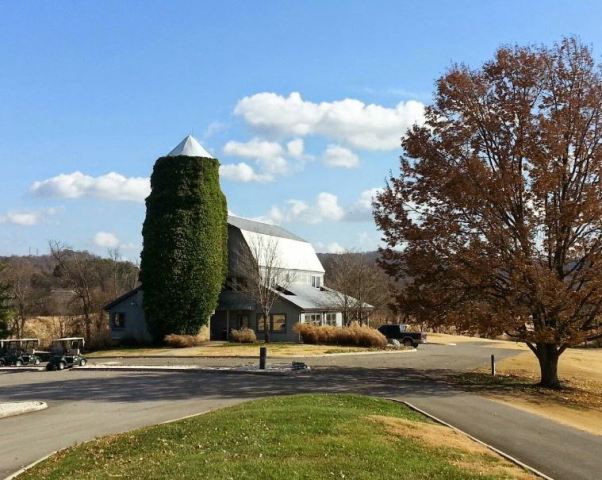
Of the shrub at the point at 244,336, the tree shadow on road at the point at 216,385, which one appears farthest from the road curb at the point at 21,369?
the shrub at the point at 244,336

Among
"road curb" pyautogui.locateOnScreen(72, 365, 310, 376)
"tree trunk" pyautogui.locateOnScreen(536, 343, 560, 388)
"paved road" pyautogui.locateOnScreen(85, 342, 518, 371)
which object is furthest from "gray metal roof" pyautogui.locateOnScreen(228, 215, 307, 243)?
"tree trunk" pyautogui.locateOnScreen(536, 343, 560, 388)

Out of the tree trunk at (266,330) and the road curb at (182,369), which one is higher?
the tree trunk at (266,330)

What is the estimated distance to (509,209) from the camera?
2445 centimetres

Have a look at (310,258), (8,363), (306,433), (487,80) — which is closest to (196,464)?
(306,433)

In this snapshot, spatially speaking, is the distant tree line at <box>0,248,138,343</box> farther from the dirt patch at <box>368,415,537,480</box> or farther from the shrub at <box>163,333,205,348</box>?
the dirt patch at <box>368,415,537,480</box>

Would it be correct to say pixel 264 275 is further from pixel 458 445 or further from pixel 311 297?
pixel 458 445

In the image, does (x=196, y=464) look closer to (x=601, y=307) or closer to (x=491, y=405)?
(x=491, y=405)

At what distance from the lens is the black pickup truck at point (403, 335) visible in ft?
149

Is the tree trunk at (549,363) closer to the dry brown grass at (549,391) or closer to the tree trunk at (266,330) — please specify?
the dry brown grass at (549,391)

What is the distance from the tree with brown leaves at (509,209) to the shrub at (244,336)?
67.6 ft

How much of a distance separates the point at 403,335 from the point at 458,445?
34896 millimetres

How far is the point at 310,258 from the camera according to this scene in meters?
60.7

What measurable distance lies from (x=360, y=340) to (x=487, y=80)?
20.9 m

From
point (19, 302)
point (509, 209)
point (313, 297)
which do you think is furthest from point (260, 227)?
point (509, 209)
